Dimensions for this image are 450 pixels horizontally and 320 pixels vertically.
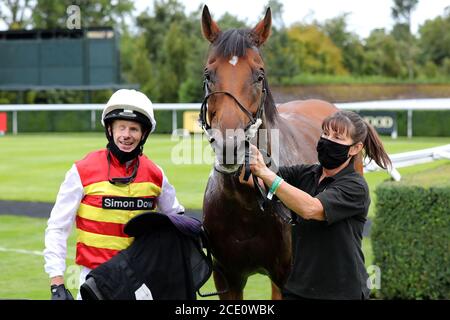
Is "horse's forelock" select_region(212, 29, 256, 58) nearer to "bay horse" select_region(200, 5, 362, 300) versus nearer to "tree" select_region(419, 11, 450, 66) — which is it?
"bay horse" select_region(200, 5, 362, 300)

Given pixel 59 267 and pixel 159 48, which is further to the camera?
pixel 159 48

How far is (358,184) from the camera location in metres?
2.88

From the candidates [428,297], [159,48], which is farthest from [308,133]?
[159,48]

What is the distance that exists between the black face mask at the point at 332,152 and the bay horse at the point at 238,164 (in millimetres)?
290

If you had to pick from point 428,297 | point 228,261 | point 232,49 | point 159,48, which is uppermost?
point 159,48

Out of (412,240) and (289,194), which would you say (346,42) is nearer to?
(412,240)

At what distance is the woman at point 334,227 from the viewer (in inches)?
111

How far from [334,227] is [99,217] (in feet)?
3.03

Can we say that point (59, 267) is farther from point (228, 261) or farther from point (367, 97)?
point (367, 97)

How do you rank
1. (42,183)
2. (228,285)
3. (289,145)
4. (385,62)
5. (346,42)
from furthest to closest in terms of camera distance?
(346,42) < (385,62) < (42,183) < (289,145) < (228,285)

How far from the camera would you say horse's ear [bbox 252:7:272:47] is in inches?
132

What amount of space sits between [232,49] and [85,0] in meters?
33.4

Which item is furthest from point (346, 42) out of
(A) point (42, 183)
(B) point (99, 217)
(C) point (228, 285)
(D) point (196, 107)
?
(B) point (99, 217)

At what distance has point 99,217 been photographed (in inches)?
115
